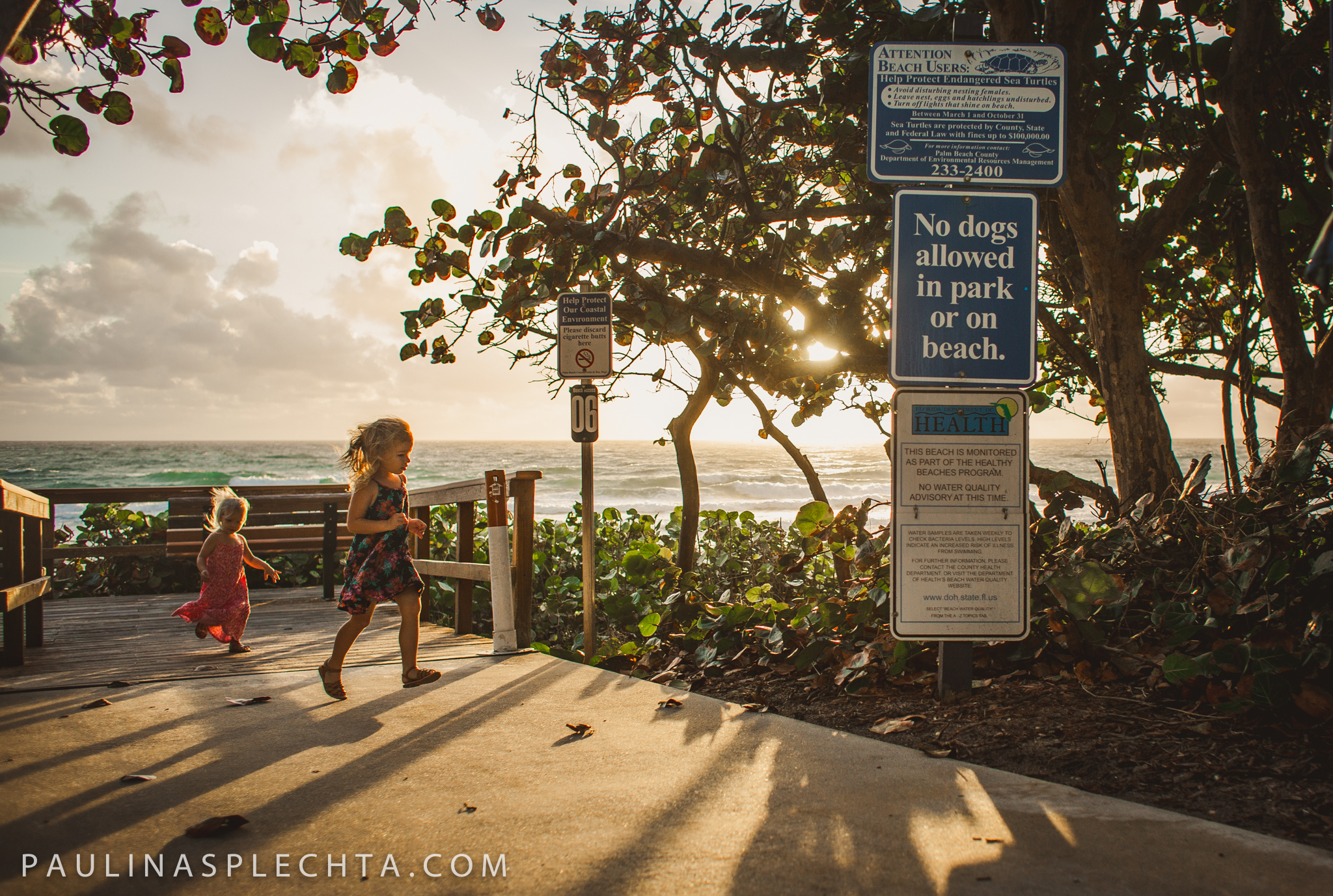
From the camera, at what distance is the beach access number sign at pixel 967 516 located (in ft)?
10.2

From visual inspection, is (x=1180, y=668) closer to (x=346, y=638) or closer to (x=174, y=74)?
(x=346, y=638)

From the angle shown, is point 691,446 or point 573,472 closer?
point 691,446

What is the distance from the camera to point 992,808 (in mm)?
2164

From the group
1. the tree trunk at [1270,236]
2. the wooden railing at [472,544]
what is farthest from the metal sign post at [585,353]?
the tree trunk at [1270,236]

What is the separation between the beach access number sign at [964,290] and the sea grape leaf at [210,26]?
122 inches

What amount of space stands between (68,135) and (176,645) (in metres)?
4.17

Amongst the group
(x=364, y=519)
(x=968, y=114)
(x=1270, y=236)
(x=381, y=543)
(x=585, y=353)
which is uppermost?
(x=968, y=114)

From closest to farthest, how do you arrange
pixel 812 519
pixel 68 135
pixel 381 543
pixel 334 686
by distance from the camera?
pixel 68 135 → pixel 334 686 → pixel 381 543 → pixel 812 519

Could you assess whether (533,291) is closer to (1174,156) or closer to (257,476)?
(1174,156)

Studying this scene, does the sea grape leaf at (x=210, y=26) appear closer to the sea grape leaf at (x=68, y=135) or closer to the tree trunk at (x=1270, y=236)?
the sea grape leaf at (x=68, y=135)

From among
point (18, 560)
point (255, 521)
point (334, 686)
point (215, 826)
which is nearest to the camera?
point (215, 826)

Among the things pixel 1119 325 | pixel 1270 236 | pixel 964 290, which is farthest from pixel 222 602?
pixel 1270 236

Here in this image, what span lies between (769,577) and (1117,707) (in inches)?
125

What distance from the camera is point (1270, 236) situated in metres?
3.80
